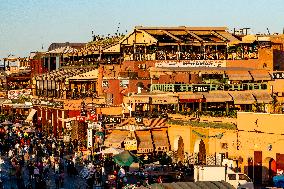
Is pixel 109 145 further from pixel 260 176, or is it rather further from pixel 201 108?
pixel 260 176

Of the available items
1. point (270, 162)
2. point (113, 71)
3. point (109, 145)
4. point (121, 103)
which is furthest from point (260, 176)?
point (113, 71)

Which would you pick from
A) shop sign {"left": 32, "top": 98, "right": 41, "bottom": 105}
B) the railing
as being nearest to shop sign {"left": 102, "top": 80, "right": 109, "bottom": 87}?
the railing

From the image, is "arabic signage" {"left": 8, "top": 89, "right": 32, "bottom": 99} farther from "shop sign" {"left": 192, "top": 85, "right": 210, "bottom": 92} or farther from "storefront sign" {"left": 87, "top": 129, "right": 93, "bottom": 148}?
"shop sign" {"left": 192, "top": 85, "right": 210, "bottom": 92}

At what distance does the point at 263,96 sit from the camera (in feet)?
142

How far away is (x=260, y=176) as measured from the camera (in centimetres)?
3472

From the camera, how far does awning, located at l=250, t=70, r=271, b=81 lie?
48.2m

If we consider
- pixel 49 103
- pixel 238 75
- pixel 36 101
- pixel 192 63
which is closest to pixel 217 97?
pixel 238 75

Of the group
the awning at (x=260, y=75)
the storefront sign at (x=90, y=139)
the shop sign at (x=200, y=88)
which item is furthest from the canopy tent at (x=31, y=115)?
the shop sign at (x=200, y=88)

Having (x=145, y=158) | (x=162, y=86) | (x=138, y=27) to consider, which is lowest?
(x=145, y=158)

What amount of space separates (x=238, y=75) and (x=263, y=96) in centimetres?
623

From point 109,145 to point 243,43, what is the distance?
16.3 m

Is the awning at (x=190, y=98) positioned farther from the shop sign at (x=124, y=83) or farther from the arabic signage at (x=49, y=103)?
the arabic signage at (x=49, y=103)

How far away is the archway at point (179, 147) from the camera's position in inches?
1633

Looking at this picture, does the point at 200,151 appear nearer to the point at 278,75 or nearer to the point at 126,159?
the point at 126,159
